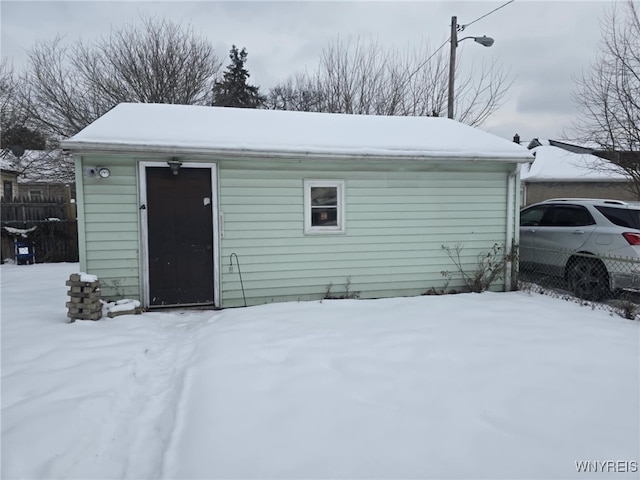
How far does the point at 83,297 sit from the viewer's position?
16.4ft

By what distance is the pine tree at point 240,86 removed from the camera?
22.8 metres

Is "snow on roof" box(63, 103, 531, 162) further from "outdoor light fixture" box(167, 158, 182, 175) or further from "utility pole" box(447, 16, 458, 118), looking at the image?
"utility pole" box(447, 16, 458, 118)

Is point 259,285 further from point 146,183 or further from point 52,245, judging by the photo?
point 52,245

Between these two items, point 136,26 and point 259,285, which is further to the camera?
point 136,26

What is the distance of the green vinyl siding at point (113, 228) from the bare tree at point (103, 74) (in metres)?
11.1

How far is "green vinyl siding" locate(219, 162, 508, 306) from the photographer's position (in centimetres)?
616

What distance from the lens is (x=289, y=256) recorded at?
638 centimetres

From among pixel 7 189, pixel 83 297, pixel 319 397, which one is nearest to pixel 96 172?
pixel 83 297

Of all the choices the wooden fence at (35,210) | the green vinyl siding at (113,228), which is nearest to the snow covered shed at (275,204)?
the green vinyl siding at (113,228)

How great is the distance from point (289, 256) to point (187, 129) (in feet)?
8.21

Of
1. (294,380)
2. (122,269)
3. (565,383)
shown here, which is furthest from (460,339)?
(122,269)

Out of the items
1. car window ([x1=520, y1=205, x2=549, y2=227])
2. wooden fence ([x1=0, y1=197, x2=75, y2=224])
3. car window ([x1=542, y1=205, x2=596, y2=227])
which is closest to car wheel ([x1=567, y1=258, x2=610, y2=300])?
car window ([x1=542, y1=205, x2=596, y2=227])

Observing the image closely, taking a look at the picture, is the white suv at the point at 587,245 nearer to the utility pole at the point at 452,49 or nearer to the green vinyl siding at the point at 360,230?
the green vinyl siding at the point at 360,230

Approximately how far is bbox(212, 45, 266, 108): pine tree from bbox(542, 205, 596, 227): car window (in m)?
17.2
